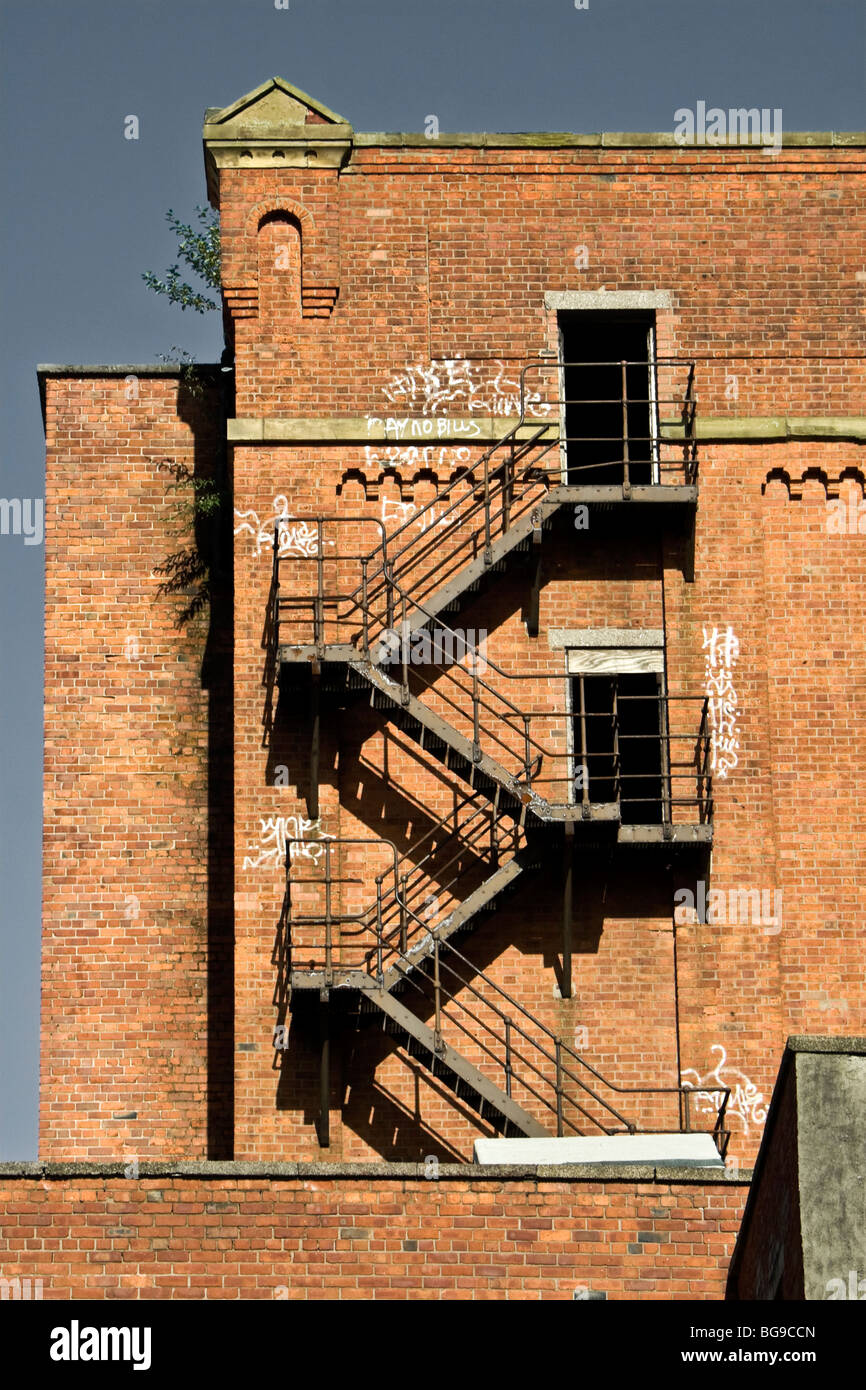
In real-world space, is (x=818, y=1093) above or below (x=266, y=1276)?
above

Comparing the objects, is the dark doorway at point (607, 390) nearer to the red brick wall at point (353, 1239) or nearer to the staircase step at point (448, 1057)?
the staircase step at point (448, 1057)

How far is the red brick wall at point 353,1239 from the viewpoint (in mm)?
18922

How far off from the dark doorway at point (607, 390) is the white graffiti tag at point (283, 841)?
3987mm

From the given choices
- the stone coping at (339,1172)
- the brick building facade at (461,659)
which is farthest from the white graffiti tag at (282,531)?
the stone coping at (339,1172)

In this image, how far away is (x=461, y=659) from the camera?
985 inches

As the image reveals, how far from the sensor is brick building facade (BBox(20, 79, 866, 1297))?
24062 mm

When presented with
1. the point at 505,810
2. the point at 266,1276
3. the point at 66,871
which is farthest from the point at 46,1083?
the point at 266,1276

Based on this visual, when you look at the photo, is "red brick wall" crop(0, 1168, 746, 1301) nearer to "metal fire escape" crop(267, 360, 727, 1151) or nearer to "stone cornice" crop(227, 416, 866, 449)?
"metal fire escape" crop(267, 360, 727, 1151)

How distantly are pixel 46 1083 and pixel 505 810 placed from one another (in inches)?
193

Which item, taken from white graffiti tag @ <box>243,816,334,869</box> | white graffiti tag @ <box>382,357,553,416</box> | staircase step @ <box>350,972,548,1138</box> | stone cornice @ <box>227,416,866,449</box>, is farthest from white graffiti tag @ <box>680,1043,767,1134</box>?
white graffiti tag @ <box>382,357,553,416</box>

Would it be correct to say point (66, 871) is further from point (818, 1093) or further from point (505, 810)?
point (818, 1093)

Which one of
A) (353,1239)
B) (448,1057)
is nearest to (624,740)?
(448,1057)

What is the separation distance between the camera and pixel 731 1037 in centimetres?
2408

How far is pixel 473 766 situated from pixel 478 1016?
2.16 m
